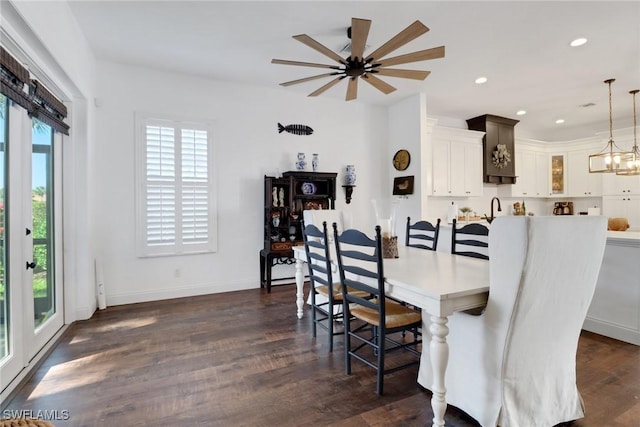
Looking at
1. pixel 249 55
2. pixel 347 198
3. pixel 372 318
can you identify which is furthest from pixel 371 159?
pixel 372 318

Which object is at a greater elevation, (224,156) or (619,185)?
(224,156)

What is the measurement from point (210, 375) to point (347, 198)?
3605mm

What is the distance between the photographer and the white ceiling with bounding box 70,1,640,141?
2914 mm

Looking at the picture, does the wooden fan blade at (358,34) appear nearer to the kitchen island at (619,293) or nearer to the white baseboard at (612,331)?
the kitchen island at (619,293)

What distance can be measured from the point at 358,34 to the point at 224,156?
2811 mm

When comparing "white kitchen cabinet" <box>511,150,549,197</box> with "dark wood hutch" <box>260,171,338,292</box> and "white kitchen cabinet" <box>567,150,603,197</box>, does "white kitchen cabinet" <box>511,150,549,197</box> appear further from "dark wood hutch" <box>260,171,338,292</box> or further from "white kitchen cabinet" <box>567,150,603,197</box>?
"dark wood hutch" <box>260,171,338,292</box>

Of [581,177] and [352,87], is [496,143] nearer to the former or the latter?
[581,177]

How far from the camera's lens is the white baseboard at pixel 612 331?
9.43 feet

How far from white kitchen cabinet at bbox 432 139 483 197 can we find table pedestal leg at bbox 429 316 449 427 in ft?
14.6

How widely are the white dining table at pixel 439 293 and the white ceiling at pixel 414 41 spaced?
Answer: 2322 mm

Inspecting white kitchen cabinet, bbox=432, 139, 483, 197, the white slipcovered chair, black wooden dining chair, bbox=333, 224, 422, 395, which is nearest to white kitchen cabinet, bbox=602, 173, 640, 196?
white kitchen cabinet, bbox=432, 139, 483, 197

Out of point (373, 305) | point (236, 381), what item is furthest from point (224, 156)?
point (373, 305)

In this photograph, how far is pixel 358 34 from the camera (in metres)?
2.43

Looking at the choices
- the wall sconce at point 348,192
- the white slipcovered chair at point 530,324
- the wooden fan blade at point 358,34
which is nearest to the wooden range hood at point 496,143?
the wall sconce at point 348,192
